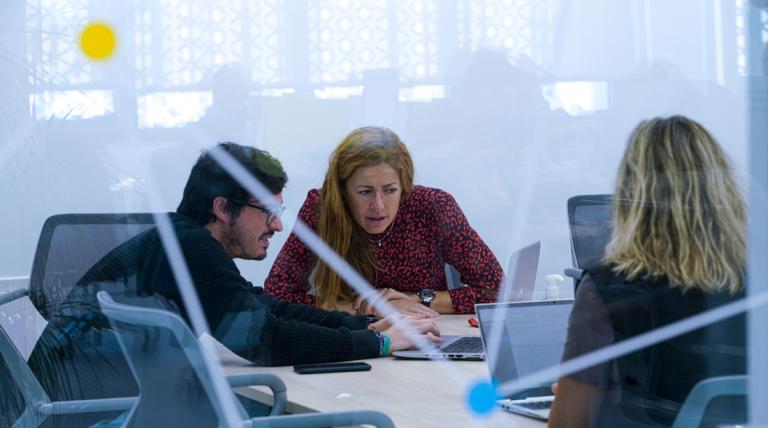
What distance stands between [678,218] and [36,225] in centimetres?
133

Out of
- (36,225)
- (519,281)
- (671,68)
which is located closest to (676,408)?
(519,281)

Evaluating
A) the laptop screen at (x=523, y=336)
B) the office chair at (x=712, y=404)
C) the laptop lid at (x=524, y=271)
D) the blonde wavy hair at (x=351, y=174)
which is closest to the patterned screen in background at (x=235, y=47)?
the blonde wavy hair at (x=351, y=174)

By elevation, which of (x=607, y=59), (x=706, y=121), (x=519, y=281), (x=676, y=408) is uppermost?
(x=607, y=59)

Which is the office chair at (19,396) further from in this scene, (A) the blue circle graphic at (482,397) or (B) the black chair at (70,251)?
(A) the blue circle graphic at (482,397)

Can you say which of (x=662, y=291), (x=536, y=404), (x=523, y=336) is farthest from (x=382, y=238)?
(x=662, y=291)

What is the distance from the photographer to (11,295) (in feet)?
6.43

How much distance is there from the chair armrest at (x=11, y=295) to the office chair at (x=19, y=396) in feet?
0.23

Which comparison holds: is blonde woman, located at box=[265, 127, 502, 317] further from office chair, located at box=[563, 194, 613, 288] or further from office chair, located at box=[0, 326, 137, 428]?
office chair, located at box=[0, 326, 137, 428]

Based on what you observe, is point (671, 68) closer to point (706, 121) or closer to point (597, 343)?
point (706, 121)

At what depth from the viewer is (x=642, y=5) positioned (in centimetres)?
157

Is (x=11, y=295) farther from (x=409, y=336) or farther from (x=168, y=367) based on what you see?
(x=409, y=336)

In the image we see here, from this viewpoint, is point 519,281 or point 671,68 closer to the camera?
point 671,68

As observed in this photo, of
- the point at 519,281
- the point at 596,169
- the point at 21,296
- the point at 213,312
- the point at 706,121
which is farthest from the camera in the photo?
the point at 21,296

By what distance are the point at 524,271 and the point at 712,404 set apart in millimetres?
448
